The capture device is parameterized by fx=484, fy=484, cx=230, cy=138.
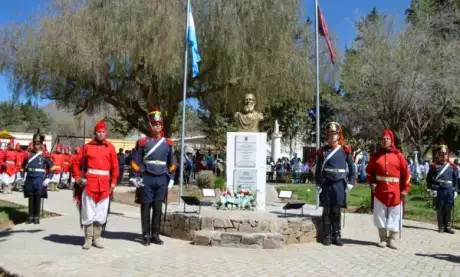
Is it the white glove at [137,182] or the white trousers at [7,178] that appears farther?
the white trousers at [7,178]

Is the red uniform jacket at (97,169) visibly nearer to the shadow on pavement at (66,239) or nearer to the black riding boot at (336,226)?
the shadow on pavement at (66,239)

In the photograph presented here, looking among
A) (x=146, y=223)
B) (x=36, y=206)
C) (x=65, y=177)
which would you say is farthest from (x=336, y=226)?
(x=65, y=177)

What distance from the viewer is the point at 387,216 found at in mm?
8680

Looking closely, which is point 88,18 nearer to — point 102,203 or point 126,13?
point 126,13

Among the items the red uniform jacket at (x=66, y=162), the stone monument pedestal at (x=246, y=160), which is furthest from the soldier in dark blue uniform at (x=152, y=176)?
the red uniform jacket at (x=66, y=162)

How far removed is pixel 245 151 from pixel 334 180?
251cm

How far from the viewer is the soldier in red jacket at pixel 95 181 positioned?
7719 mm

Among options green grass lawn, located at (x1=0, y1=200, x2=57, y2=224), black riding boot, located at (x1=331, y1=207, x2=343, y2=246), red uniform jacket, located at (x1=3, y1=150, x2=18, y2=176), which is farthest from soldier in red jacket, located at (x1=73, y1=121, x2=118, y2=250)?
red uniform jacket, located at (x1=3, y1=150, x2=18, y2=176)

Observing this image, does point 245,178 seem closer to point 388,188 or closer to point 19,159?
point 388,188

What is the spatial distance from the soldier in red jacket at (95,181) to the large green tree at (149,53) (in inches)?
A: 454

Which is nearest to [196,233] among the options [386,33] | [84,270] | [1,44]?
[84,270]

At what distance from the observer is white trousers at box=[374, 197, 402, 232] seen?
8578mm

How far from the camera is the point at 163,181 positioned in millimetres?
8234

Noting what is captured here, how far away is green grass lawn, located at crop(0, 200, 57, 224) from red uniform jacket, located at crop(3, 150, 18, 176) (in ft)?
12.5
